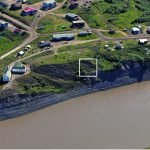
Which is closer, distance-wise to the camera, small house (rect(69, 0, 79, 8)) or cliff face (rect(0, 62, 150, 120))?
cliff face (rect(0, 62, 150, 120))

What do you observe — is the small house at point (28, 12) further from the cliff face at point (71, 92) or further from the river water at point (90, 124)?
the river water at point (90, 124)

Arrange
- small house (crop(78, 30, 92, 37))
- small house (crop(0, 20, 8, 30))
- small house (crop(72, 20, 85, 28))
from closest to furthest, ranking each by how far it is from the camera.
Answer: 1. small house (crop(78, 30, 92, 37))
2. small house (crop(0, 20, 8, 30))
3. small house (crop(72, 20, 85, 28))

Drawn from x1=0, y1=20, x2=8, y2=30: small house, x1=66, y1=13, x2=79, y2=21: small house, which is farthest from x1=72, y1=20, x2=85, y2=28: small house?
x1=0, y1=20, x2=8, y2=30: small house

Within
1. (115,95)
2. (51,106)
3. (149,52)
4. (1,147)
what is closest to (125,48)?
(149,52)

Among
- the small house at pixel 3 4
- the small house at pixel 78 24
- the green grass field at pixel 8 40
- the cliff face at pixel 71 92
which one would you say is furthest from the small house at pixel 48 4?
the cliff face at pixel 71 92

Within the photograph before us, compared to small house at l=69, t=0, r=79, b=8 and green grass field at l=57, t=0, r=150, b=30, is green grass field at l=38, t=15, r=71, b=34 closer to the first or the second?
green grass field at l=57, t=0, r=150, b=30

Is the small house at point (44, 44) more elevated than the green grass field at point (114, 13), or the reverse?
the green grass field at point (114, 13)

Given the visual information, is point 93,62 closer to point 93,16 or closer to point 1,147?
point 93,16
